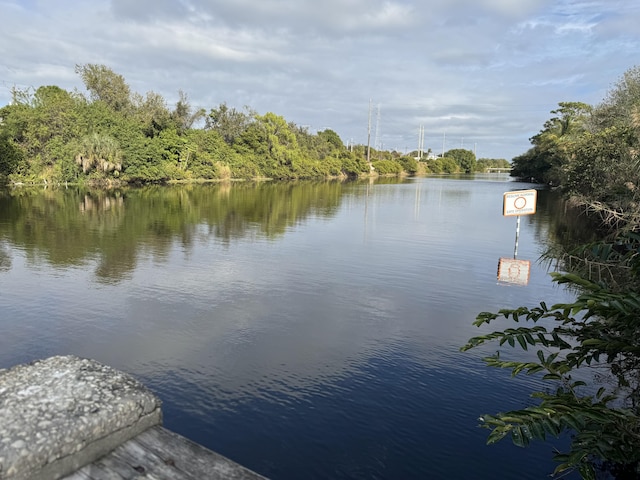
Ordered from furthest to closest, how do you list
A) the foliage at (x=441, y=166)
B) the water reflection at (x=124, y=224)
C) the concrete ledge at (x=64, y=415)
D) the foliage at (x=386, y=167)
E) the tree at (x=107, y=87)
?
the foliage at (x=441, y=166)
the foliage at (x=386, y=167)
the tree at (x=107, y=87)
the water reflection at (x=124, y=224)
the concrete ledge at (x=64, y=415)

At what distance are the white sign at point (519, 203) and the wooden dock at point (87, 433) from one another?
14.6 m

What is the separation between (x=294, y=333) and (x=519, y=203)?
11201 millimetres

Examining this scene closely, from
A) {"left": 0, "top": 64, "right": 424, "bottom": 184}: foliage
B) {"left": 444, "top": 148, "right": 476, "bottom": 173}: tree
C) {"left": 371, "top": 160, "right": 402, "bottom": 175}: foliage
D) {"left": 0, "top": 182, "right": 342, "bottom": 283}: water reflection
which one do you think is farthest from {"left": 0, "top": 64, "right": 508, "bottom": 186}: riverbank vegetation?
{"left": 444, "top": 148, "right": 476, "bottom": 173}: tree

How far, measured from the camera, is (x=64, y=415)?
258cm

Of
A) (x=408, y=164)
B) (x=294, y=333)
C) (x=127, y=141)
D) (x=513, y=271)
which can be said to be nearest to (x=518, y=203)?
(x=513, y=271)

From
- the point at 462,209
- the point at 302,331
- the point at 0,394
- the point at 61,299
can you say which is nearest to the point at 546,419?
the point at 0,394

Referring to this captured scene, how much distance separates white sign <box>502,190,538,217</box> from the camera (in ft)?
50.5

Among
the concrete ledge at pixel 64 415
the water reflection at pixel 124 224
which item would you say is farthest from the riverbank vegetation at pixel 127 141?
the concrete ledge at pixel 64 415

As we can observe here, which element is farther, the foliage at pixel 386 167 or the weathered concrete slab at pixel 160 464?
the foliage at pixel 386 167

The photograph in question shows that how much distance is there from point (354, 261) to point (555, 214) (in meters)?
22.7

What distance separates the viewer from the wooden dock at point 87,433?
240 cm

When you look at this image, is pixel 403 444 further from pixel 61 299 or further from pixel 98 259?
pixel 98 259

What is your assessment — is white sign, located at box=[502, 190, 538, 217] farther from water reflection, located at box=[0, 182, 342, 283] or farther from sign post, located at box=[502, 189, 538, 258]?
water reflection, located at box=[0, 182, 342, 283]

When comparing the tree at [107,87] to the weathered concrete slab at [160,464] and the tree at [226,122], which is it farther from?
the weathered concrete slab at [160,464]
